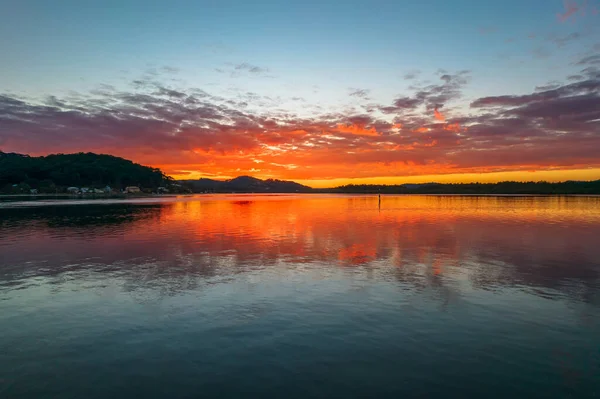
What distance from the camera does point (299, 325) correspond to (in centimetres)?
1349

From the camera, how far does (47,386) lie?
9297 mm

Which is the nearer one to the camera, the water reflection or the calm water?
the calm water

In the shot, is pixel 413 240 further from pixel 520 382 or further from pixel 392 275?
pixel 520 382

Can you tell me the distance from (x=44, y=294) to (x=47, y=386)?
10104 mm

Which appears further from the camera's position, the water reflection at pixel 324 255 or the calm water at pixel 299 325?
the water reflection at pixel 324 255

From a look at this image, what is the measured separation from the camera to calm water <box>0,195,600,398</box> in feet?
31.3

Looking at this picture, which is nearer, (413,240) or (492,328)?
(492,328)

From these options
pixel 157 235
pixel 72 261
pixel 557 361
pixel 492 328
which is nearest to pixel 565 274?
A: pixel 492 328

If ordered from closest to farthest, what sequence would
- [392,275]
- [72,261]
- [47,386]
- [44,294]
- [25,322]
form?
[47,386] → [25,322] → [44,294] → [392,275] → [72,261]

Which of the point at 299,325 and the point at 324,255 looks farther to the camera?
the point at 324,255

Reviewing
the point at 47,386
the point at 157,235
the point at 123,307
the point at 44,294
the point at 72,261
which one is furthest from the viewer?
the point at 157,235

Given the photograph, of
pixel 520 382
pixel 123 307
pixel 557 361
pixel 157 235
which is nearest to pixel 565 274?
pixel 557 361

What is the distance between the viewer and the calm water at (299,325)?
31.3 feet

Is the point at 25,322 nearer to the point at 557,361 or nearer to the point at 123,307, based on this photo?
the point at 123,307
